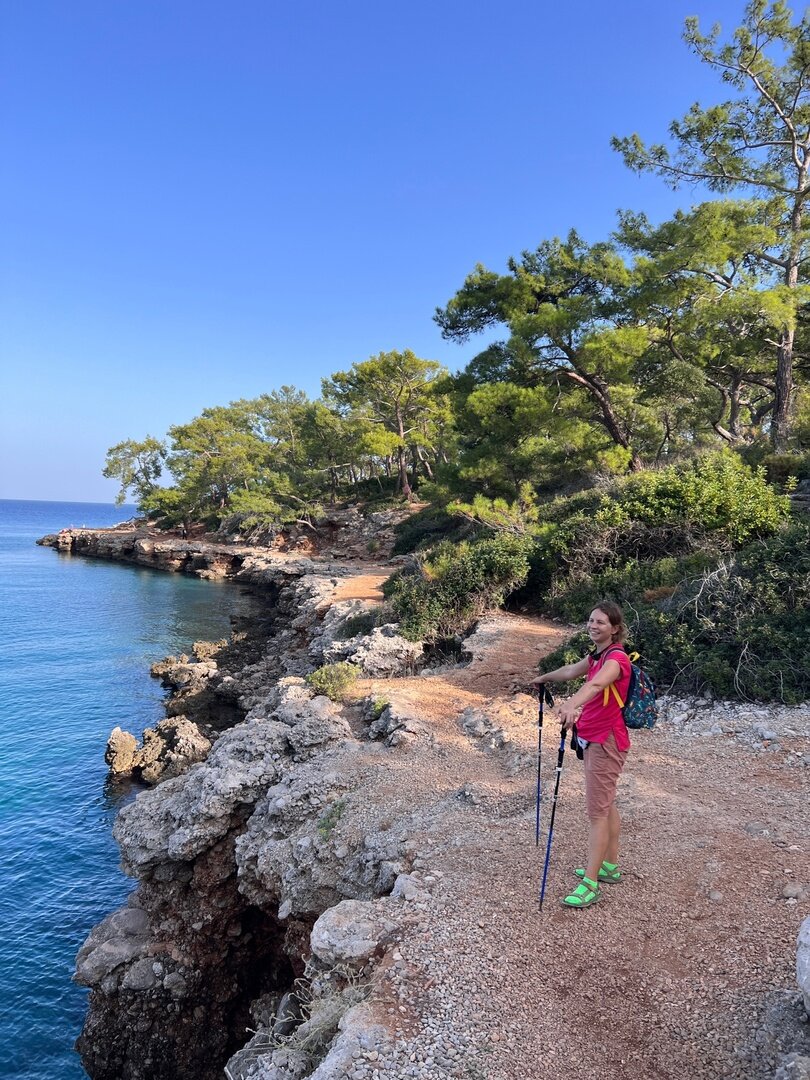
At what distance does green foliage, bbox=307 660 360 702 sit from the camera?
1017cm

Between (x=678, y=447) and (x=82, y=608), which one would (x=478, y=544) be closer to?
(x=678, y=447)

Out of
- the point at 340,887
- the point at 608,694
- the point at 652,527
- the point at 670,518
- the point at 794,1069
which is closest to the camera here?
the point at 794,1069

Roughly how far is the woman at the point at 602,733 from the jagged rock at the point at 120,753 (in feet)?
35.8

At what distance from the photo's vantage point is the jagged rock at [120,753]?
12.3m

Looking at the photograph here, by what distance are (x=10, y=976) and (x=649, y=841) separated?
7.99 meters

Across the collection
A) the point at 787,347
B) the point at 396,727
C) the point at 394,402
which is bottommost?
the point at 396,727

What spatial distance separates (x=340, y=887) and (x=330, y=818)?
85 cm

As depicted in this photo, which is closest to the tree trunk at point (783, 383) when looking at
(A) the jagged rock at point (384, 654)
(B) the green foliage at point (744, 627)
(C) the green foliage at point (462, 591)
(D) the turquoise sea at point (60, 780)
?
(B) the green foliage at point (744, 627)

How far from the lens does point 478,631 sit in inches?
483

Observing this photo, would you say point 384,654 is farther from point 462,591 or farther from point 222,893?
point 222,893

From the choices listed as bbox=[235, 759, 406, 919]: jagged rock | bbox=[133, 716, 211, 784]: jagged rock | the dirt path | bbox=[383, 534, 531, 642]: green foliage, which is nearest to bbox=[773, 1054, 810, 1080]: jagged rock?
the dirt path

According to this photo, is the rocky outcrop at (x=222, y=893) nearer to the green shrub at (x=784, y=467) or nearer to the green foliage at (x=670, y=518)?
the green foliage at (x=670, y=518)

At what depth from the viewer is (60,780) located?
12.1m

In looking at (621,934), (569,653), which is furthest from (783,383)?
(621,934)
